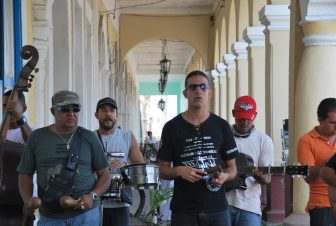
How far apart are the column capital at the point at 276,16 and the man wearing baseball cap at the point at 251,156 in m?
5.55

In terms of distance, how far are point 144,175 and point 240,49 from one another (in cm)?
1140

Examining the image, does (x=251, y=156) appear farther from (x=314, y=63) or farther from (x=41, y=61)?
(x=41, y=61)

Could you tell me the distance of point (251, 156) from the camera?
17.2 ft

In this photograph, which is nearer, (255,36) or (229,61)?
(255,36)

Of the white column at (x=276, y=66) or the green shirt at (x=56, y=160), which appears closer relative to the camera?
the green shirt at (x=56, y=160)

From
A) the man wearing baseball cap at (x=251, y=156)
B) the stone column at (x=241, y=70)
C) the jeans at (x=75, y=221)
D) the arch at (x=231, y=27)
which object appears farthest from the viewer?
the arch at (x=231, y=27)

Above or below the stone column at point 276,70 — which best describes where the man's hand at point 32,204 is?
below

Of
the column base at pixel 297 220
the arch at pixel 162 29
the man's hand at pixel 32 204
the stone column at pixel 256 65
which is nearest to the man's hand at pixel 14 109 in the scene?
the man's hand at pixel 32 204

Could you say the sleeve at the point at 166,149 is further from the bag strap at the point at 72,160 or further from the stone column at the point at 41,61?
the stone column at the point at 41,61

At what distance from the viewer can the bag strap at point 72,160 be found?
4.12 metres

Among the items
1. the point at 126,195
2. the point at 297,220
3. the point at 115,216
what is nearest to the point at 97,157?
the point at 126,195

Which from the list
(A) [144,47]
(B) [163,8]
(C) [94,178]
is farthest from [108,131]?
(A) [144,47]

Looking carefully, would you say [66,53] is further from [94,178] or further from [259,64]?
[94,178]

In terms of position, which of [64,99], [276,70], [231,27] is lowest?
[64,99]
